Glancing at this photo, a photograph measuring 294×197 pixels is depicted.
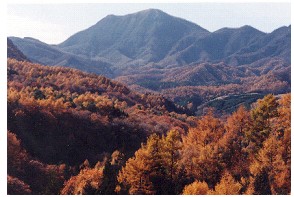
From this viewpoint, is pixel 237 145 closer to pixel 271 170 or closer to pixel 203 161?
pixel 203 161

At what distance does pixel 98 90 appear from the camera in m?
152

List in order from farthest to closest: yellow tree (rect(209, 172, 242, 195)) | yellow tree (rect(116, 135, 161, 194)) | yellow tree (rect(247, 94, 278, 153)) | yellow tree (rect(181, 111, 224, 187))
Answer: yellow tree (rect(247, 94, 278, 153))
yellow tree (rect(181, 111, 224, 187))
yellow tree (rect(116, 135, 161, 194))
yellow tree (rect(209, 172, 242, 195))

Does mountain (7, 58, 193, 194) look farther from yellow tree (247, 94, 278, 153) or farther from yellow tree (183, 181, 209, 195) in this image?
yellow tree (247, 94, 278, 153)

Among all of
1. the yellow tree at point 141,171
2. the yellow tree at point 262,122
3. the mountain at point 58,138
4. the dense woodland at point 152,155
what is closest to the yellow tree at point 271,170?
the dense woodland at point 152,155

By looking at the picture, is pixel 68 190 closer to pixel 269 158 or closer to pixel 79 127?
pixel 269 158

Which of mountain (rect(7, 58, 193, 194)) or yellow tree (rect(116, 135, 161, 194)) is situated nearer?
yellow tree (rect(116, 135, 161, 194))

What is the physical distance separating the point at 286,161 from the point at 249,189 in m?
4.76

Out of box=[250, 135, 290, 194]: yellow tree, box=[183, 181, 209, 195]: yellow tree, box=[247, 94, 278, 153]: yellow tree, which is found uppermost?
box=[247, 94, 278, 153]: yellow tree

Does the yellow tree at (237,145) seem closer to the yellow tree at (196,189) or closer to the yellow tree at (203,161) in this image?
the yellow tree at (203,161)

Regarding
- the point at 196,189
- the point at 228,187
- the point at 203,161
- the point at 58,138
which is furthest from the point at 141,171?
the point at 58,138

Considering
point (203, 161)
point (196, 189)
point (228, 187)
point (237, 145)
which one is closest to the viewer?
point (196, 189)

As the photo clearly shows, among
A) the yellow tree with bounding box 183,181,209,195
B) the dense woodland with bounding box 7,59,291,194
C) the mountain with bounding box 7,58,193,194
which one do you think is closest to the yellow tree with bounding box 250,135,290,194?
the dense woodland with bounding box 7,59,291,194

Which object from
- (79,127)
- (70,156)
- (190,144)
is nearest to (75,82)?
(79,127)
